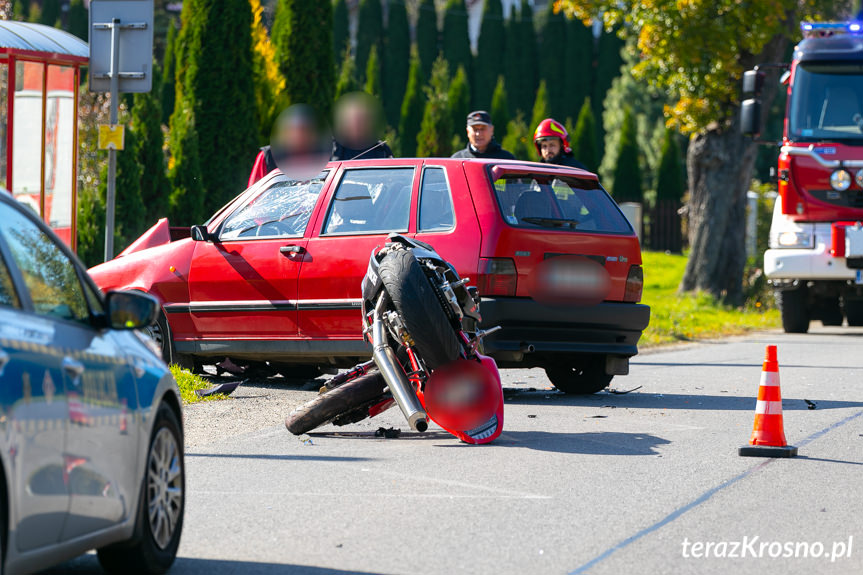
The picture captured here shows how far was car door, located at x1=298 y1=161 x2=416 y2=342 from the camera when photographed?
35.7ft

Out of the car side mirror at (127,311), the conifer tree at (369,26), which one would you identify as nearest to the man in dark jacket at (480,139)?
the car side mirror at (127,311)

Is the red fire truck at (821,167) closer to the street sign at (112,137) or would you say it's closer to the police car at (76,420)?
the street sign at (112,137)

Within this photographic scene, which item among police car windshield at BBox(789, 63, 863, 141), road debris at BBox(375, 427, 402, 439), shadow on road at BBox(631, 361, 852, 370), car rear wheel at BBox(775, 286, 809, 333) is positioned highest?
police car windshield at BBox(789, 63, 863, 141)

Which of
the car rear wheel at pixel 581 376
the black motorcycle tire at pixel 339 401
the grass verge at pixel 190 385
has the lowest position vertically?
the grass verge at pixel 190 385

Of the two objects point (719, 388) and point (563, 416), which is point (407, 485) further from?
point (719, 388)

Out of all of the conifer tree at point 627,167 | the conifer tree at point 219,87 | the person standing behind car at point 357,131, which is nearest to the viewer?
the person standing behind car at point 357,131

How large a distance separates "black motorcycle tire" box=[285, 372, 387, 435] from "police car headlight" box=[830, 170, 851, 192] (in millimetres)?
11236

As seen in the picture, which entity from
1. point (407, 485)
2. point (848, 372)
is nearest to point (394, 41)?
point (848, 372)

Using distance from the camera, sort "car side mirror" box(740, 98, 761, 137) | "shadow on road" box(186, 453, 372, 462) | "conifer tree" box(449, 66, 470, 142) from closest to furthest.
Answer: "shadow on road" box(186, 453, 372, 462)
"car side mirror" box(740, 98, 761, 137)
"conifer tree" box(449, 66, 470, 142)

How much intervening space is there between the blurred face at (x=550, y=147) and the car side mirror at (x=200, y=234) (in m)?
3.27

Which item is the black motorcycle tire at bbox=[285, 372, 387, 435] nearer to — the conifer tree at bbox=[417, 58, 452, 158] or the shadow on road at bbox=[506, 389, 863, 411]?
the shadow on road at bbox=[506, 389, 863, 411]

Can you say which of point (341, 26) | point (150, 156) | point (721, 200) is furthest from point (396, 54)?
point (721, 200)

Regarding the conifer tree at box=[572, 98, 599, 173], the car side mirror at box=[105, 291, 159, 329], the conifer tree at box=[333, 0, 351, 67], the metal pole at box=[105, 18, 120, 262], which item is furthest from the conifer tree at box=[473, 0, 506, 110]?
the car side mirror at box=[105, 291, 159, 329]

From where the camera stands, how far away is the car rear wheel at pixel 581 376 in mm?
11594
